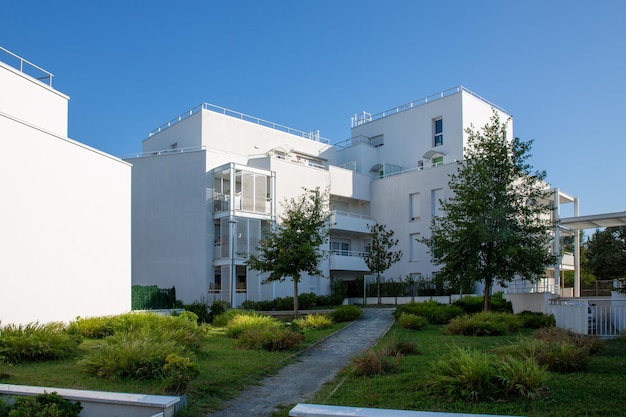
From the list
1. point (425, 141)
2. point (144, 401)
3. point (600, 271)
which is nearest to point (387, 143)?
point (425, 141)

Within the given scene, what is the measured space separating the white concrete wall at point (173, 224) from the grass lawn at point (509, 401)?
24.1 meters

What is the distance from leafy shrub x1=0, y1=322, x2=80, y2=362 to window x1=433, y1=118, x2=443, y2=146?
34898 mm

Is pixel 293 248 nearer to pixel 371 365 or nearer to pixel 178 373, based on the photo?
pixel 371 365

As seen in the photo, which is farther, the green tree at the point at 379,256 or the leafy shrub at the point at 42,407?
the green tree at the point at 379,256

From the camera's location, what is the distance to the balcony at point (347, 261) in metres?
39.6

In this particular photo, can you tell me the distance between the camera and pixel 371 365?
11.0 meters

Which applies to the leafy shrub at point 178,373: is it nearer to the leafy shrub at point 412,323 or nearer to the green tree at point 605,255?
the leafy shrub at point 412,323

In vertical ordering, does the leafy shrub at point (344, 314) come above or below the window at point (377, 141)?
below

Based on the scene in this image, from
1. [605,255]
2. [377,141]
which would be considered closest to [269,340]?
[377,141]

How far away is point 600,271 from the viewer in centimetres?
4728

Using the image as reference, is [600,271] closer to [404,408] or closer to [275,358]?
[275,358]

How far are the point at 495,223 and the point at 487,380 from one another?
14.3m

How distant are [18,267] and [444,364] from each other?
14.3 m

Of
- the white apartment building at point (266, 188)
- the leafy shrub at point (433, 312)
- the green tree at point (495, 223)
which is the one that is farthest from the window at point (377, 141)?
the leafy shrub at point (433, 312)
